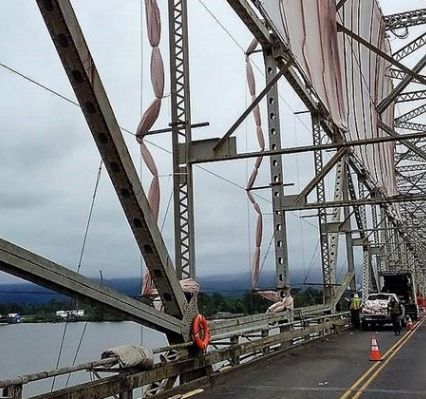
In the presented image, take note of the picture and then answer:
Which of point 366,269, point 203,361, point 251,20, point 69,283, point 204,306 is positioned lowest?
point 203,361

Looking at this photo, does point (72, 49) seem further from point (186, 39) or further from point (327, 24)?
point (327, 24)

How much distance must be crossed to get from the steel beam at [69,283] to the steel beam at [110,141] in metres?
0.72

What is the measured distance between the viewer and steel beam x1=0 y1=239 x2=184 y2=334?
7820 mm

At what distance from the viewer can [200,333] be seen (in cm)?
1307

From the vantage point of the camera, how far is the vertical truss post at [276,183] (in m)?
23.4

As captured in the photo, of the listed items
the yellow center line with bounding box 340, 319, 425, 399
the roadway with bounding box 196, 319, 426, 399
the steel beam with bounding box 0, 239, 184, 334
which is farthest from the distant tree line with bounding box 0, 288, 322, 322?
the yellow center line with bounding box 340, 319, 425, 399

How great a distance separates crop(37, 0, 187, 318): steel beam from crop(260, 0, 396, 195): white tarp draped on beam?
8736 millimetres

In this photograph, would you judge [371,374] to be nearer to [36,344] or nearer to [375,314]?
[36,344]

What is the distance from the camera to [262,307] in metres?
25.1

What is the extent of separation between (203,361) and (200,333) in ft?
1.93

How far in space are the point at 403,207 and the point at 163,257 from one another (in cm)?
6271

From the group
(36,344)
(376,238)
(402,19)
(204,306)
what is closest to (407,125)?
(376,238)

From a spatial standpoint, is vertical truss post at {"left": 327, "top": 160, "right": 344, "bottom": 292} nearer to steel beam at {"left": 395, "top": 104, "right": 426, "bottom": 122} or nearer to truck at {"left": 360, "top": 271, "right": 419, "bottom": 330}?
truck at {"left": 360, "top": 271, "right": 419, "bottom": 330}

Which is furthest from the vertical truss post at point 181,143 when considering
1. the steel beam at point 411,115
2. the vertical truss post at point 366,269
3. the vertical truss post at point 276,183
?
the steel beam at point 411,115
